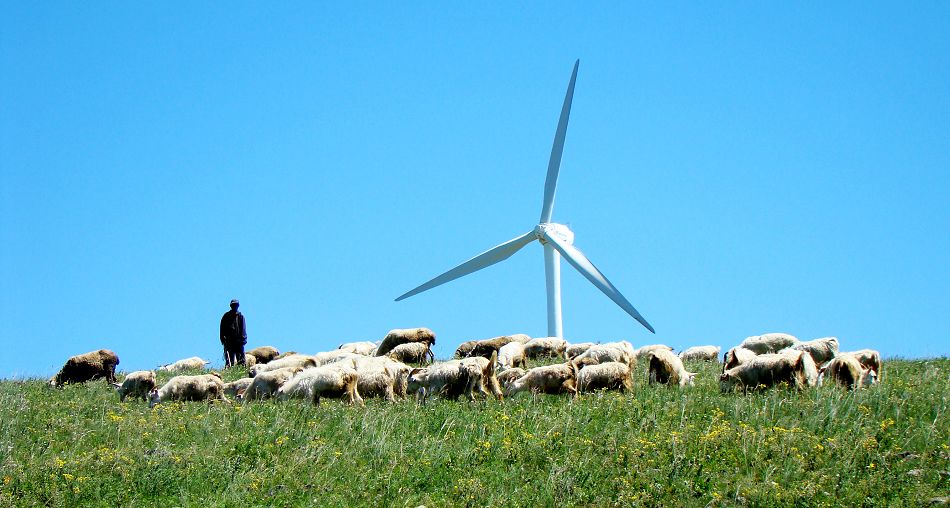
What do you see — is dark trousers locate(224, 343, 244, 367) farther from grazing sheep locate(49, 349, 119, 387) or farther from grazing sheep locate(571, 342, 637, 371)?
grazing sheep locate(571, 342, 637, 371)

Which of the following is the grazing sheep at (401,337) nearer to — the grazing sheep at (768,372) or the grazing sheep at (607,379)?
the grazing sheep at (607,379)

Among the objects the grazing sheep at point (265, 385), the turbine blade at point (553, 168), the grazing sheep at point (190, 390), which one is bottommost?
the grazing sheep at point (265, 385)

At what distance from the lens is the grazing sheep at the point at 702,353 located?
31344 mm

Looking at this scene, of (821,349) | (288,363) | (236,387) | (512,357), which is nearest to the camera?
(236,387)

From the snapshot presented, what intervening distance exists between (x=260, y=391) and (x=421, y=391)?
3791 millimetres

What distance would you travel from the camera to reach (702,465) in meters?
15.0

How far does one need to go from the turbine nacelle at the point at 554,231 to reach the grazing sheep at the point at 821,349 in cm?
2133

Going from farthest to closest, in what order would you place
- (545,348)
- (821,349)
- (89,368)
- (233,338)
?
(233,338)
(545,348)
(89,368)
(821,349)

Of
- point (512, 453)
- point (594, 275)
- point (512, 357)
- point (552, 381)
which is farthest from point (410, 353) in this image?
point (512, 453)

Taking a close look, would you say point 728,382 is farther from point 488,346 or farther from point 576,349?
point 488,346

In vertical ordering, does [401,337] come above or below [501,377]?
above

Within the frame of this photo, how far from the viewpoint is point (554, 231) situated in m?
47.3

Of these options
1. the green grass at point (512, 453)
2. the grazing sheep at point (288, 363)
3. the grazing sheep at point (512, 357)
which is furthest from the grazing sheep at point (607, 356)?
the grazing sheep at point (288, 363)

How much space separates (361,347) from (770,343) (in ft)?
45.7
